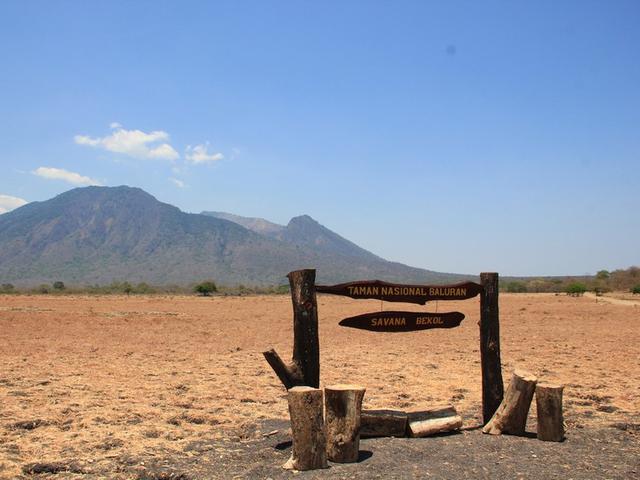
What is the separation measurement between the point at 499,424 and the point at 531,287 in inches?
2644

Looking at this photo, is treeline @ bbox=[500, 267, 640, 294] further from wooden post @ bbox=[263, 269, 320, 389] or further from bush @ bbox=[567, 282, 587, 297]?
wooden post @ bbox=[263, 269, 320, 389]

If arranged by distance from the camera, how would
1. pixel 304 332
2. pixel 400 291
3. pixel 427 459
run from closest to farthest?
pixel 427 459 → pixel 304 332 → pixel 400 291

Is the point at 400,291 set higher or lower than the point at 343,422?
higher

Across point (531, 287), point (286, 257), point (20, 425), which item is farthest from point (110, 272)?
point (20, 425)

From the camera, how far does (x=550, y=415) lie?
23.5 feet

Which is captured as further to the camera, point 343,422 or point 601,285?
point 601,285

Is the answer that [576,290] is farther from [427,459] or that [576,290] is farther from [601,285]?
[427,459]

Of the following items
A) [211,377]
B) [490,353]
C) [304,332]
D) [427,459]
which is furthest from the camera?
[211,377]

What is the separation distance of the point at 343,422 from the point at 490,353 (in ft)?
8.37

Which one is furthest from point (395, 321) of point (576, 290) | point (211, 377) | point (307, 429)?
point (576, 290)

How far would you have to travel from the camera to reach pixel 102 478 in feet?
19.5

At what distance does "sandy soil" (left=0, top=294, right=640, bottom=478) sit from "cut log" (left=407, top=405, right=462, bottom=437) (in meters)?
1.03

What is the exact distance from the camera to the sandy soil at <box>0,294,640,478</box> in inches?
305

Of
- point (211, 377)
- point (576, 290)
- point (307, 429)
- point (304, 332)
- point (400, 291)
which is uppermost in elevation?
point (400, 291)
